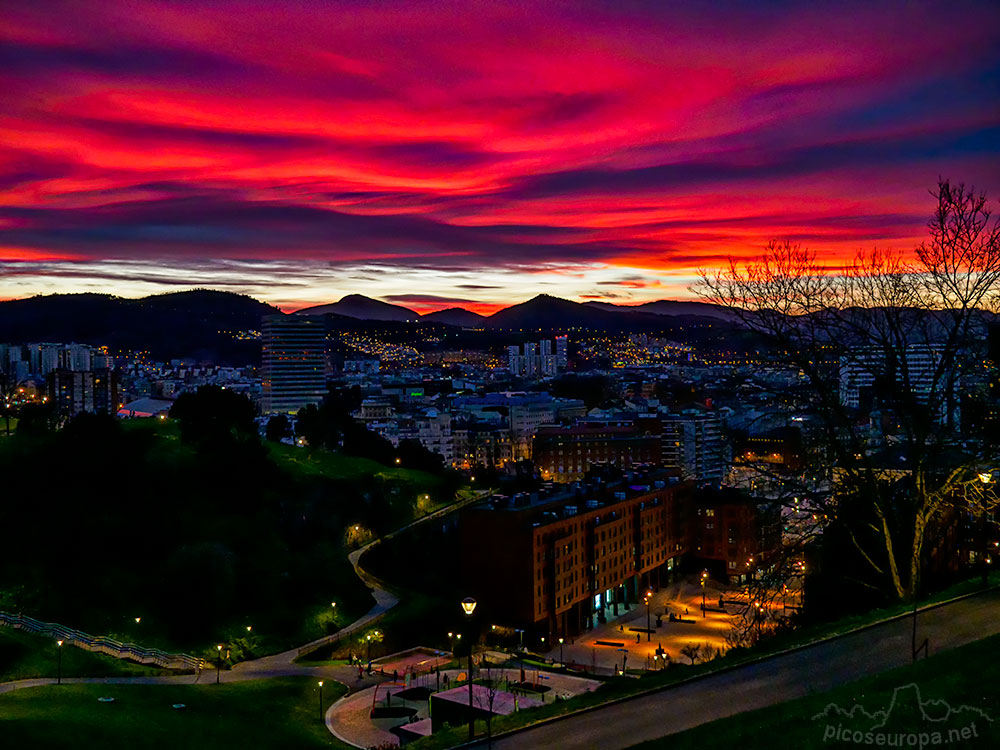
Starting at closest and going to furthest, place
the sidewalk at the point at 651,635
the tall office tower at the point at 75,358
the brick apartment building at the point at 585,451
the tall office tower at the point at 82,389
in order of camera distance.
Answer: the sidewalk at the point at 651,635
the brick apartment building at the point at 585,451
the tall office tower at the point at 82,389
the tall office tower at the point at 75,358

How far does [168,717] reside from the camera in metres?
19.2

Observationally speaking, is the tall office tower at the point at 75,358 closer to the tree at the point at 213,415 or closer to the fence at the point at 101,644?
the tree at the point at 213,415

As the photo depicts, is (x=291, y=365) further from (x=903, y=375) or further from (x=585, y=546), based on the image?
(x=903, y=375)

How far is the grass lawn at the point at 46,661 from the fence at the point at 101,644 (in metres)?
0.30

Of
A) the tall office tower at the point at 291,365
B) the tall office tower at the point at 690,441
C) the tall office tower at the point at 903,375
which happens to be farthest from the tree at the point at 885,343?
the tall office tower at the point at 291,365

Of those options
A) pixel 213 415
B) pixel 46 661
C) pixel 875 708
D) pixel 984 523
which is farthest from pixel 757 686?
pixel 213 415

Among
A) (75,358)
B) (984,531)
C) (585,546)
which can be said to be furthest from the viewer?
(75,358)

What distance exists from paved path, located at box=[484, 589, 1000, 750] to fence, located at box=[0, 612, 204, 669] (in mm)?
18462

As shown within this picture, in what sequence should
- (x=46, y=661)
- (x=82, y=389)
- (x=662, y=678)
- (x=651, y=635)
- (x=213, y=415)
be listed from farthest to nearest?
(x=82, y=389), (x=213, y=415), (x=651, y=635), (x=46, y=661), (x=662, y=678)

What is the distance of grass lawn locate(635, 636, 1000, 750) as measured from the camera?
639 centimetres

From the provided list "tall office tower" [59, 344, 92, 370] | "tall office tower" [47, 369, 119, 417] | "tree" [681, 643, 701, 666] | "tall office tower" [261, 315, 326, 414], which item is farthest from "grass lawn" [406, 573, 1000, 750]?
"tall office tower" [59, 344, 92, 370]

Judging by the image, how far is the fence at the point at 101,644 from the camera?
934 inches

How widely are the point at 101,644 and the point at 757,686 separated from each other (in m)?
20.6

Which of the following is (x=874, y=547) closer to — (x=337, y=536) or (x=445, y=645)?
(x=445, y=645)
